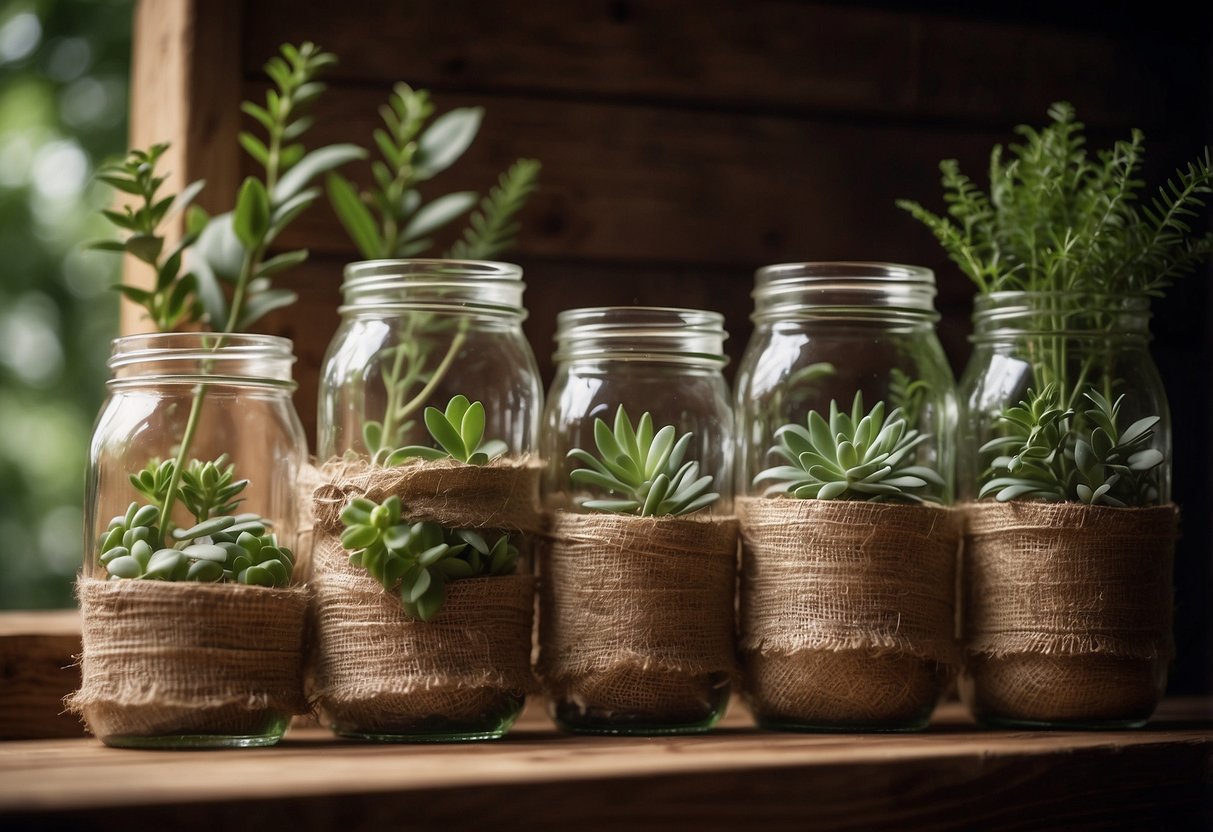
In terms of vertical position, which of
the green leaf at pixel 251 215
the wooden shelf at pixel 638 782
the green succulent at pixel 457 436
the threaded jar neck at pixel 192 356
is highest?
the green leaf at pixel 251 215

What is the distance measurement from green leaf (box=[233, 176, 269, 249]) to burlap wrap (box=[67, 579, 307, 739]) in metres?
0.29

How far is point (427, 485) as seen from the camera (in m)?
0.79

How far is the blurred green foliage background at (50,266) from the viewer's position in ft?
7.83

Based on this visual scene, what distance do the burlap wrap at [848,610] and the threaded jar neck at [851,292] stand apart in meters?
0.16

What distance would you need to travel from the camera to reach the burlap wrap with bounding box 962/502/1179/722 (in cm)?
84

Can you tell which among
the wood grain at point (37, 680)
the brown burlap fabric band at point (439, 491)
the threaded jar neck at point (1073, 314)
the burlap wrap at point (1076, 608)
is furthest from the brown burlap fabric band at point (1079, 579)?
the wood grain at point (37, 680)

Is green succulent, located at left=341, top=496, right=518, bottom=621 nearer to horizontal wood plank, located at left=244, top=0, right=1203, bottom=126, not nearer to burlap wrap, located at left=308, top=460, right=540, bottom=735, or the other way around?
burlap wrap, located at left=308, top=460, right=540, bottom=735

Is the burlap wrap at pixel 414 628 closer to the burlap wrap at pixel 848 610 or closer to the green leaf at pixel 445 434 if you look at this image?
the green leaf at pixel 445 434

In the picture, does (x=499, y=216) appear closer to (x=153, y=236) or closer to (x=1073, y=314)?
(x=153, y=236)

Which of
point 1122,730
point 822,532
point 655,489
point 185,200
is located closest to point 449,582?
point 655,489

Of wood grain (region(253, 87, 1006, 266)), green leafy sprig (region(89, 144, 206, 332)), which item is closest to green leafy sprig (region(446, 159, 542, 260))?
wood grain (region(253, 87, 1006, 266))

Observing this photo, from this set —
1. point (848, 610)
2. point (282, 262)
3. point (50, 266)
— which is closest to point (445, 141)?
point (282, 262)

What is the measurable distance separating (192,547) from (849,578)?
0.46 m

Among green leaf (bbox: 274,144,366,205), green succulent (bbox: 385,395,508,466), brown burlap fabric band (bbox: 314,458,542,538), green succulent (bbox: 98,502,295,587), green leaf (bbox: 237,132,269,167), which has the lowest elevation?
green succulent (bbox: 98,502,295,587)
